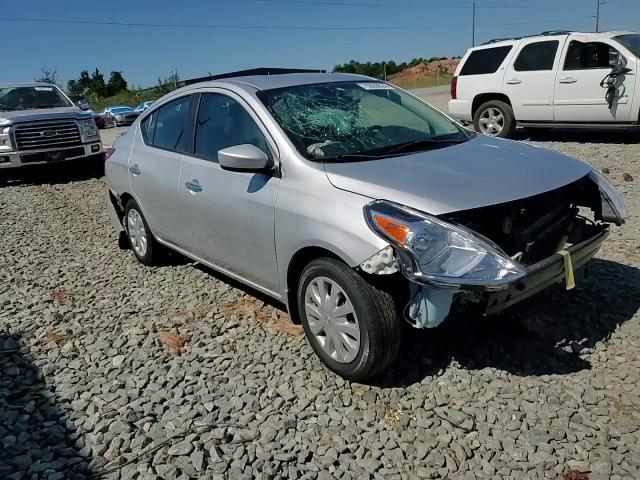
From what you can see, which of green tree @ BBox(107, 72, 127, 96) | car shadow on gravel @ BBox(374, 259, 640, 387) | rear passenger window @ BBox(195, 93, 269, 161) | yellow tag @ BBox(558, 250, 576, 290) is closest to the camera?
yellow tag @ BBox(558, 250, 576, 290)

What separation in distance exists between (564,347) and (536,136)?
9237 mm

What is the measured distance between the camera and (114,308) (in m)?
4.50

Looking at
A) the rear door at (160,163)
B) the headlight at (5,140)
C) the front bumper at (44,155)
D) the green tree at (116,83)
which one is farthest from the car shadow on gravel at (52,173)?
the green tree at (116,83)

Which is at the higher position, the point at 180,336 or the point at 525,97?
the point at 525,97

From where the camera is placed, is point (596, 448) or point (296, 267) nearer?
point (596, 448)

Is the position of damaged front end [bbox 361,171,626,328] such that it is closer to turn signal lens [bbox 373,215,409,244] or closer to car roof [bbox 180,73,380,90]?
turn signal lens [bbox 373,215,409,244]

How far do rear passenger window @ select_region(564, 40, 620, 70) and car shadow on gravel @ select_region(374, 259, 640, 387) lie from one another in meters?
6.79

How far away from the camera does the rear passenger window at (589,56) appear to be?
9344 millimetres

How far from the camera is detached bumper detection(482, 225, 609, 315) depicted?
274 centimetres

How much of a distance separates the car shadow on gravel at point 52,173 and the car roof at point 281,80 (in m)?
7.65

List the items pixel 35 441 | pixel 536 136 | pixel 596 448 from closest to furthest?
pixel 596 448 < pixel 35 441 < pixel 536 136

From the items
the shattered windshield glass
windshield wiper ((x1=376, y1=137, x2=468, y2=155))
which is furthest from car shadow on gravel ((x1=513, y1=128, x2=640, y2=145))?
windshield wiper ((x1=376, y1=137, x2=468, y2=155))

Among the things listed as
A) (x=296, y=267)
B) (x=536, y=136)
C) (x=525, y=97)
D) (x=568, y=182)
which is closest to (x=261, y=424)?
(x=296, y=267)

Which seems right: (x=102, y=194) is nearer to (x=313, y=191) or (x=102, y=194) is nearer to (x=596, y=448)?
(x=313, y=191)
